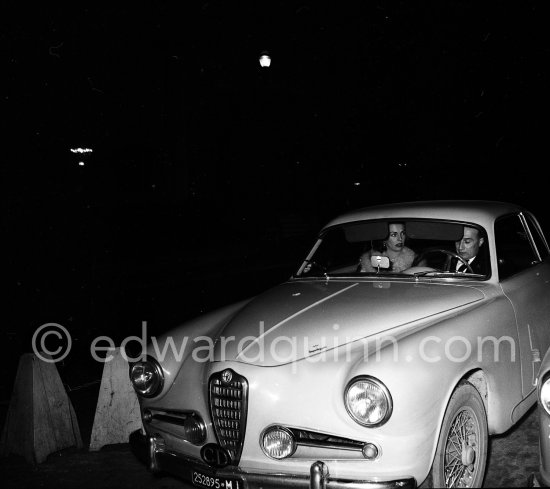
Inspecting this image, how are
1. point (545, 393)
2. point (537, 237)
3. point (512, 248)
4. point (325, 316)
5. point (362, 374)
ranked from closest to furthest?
point (545, 393) → point (362, 374) → point (325, 316) → point (537, 237) → point (512, 248)

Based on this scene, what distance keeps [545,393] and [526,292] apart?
1624mm

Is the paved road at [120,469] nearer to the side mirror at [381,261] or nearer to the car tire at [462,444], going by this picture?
the car tire at [462,444]

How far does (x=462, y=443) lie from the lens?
3.27m

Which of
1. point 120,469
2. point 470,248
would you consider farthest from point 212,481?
point 470,248

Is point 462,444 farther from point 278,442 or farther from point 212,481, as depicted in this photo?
point 212,481

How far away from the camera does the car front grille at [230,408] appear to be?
3168 mm

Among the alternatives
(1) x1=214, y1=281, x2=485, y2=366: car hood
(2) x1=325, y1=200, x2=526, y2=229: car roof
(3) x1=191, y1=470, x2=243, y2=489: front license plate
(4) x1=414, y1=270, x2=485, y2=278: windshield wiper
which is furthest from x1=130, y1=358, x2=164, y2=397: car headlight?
(2) x1=325, y1=200, x2=526, y2=229: car roof

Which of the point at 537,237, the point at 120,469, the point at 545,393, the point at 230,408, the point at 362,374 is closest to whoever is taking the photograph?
the point at 545,393

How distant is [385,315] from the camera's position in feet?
12.0

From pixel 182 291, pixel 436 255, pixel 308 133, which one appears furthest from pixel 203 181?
pixel 436 255

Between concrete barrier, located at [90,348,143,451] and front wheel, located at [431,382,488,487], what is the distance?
102 inches

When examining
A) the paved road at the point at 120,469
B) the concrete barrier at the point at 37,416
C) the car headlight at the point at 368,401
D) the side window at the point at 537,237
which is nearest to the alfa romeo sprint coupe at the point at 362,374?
the car headlight at the point at 368,401

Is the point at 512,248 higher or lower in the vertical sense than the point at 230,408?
higher

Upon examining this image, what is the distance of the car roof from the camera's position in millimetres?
4422
